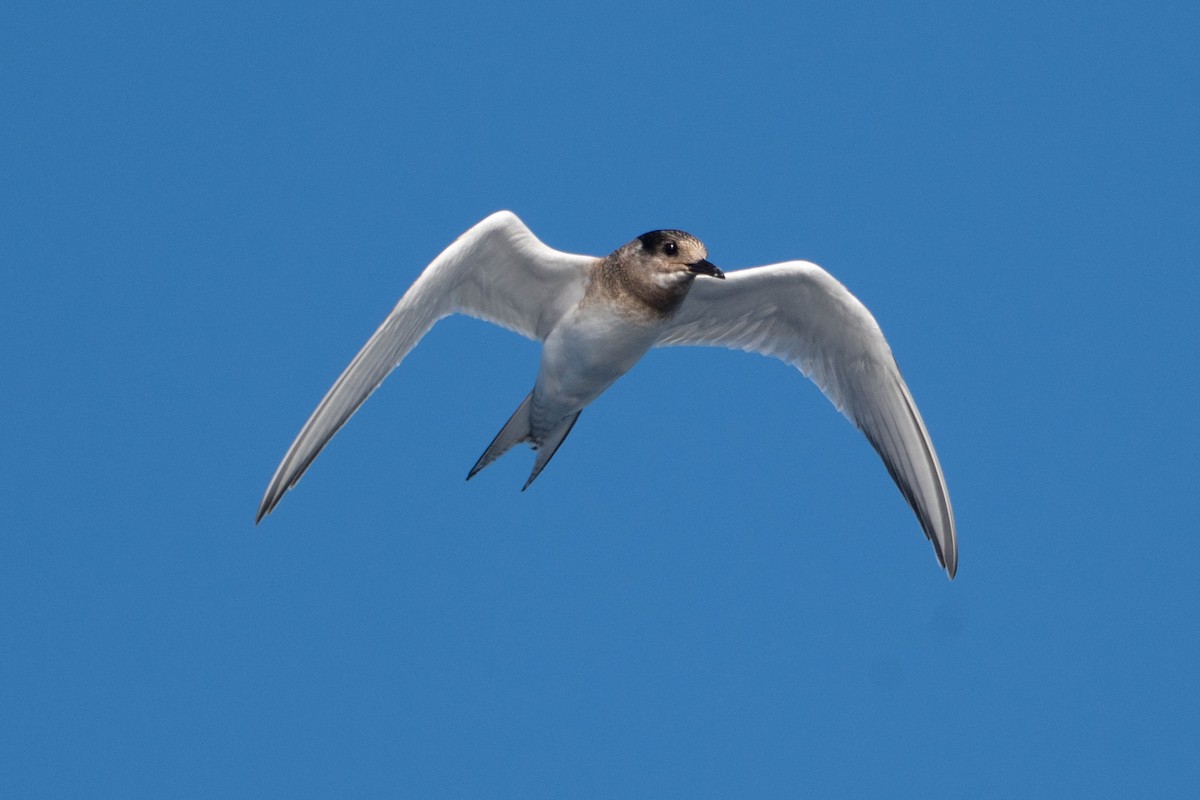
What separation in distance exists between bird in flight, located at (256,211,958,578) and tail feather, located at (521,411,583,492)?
0.01 m

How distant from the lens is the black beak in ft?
35.6

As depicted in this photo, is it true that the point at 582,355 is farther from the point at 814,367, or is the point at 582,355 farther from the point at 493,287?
the point at 814,367

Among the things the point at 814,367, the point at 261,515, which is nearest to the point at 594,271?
the point at 814,367

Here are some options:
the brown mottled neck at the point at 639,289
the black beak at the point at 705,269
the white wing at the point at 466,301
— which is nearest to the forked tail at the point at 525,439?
the white wing at the point at 466,301

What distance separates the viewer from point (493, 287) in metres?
11.7

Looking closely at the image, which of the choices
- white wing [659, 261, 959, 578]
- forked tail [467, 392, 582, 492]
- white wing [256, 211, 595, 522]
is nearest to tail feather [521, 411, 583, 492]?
forked tail [467, 392, 582, 492]

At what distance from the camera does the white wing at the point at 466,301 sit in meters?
10.4

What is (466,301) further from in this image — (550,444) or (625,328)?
(550,444)

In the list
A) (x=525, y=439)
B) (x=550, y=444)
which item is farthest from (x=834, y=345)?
(x=525, y=439)

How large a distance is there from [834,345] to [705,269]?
2.03m

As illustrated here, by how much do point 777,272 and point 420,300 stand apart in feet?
9.89

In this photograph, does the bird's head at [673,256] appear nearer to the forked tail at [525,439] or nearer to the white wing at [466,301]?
the white wing at [466,301]

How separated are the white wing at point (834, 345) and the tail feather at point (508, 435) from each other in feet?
4.89

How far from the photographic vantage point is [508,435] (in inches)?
480
